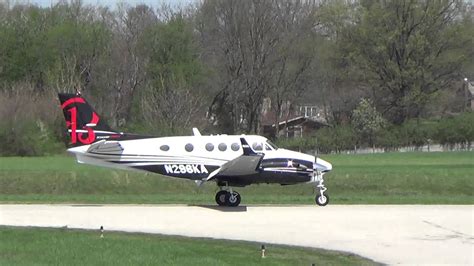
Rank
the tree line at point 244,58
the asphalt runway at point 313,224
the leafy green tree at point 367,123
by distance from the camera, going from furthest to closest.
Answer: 1. the tree line at point 244,58
2. the leafy green tree at point 367,123
3. the asphalt runway at point 313,224

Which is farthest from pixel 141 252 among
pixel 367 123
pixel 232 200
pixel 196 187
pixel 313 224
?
pixel 367 123

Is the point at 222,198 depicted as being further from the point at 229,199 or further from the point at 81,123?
the point at 81,123

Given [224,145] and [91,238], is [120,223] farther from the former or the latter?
[224,145]

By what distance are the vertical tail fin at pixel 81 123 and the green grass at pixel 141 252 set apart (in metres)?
9.76

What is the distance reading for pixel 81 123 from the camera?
28516 millimetres

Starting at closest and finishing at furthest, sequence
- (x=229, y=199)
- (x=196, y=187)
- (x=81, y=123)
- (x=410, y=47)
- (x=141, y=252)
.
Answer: (x=141, y=252) → (x=229, y=199) → (x=81, y=123) → (x=196, y=187) → (x=410, y=47)

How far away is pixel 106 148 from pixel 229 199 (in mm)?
3851

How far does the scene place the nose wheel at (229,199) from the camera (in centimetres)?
2658

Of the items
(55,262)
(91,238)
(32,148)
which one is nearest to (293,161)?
(91,238)

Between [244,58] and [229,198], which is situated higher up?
[244,58]

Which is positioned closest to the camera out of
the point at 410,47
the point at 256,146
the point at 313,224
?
the point at 313,224

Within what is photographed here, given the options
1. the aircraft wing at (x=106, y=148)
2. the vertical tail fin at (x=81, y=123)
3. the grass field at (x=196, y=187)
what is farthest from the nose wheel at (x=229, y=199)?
the grass field at (x=196, y=187)

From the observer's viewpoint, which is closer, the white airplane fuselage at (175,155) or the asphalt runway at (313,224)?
the asphalt runway at (313,224)

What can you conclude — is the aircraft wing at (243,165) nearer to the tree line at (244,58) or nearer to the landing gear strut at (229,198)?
the landing gear strut at (229,198)
